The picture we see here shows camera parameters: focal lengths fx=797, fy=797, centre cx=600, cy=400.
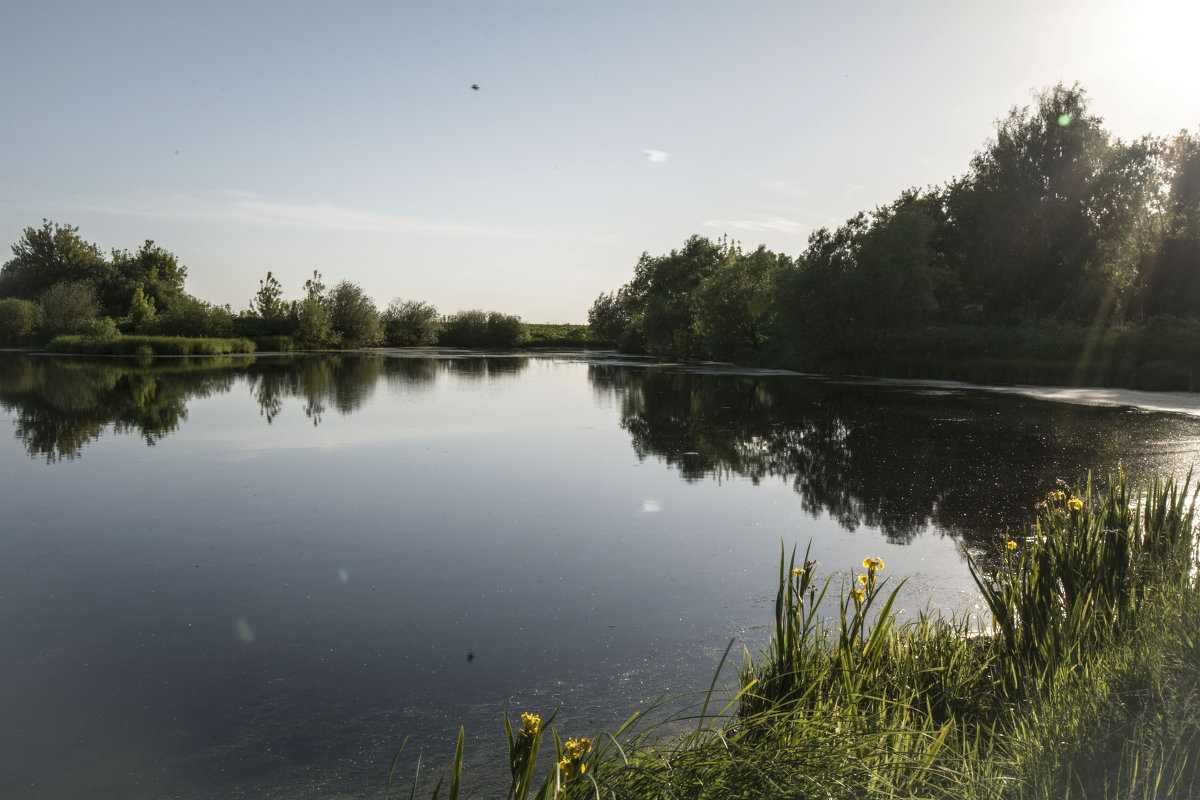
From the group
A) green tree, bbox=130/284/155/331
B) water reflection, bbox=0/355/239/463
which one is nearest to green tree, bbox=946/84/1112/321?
water reflection, bbox=0/355/239/463

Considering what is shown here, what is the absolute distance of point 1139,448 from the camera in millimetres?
13516

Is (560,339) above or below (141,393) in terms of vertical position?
above

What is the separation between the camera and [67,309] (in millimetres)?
59312

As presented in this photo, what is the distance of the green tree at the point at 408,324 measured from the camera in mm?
88688

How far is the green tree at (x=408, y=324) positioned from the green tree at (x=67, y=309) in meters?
31.9

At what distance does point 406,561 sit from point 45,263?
268 ft

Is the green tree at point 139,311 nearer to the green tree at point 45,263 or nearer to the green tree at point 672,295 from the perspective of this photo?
the green tree at point 45,263

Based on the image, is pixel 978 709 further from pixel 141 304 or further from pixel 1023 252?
pixel 141 304

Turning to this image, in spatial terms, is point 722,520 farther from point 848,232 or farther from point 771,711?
point 848,232

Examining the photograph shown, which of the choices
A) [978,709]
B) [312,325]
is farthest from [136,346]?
[978,709]

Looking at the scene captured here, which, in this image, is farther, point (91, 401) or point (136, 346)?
point (136, 346)

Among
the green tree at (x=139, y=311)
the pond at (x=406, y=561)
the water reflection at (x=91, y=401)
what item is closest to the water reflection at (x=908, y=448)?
the pond at (x=406, y=561)

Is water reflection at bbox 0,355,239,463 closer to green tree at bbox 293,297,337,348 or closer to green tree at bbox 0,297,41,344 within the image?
green tree at bbox 0,297,41,344

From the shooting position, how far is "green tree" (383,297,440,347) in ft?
291
